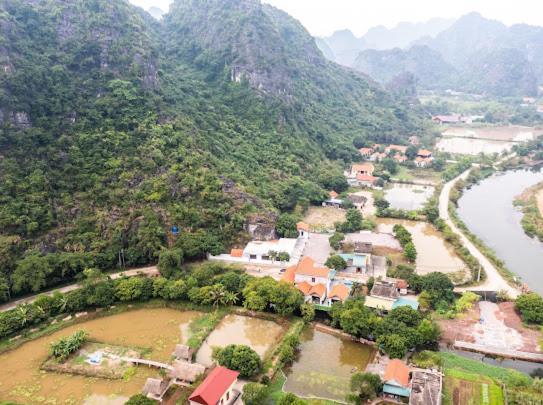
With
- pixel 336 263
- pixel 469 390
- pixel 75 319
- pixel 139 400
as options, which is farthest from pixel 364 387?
pixel 75 319

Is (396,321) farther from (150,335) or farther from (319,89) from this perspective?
(319,89)

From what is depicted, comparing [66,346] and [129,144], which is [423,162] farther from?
[66,346]

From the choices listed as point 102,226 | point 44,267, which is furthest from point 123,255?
point 44,267

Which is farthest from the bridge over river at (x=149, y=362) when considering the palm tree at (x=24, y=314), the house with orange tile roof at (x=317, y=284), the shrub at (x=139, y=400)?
the house with orange tile roof at (x=317, y=284)

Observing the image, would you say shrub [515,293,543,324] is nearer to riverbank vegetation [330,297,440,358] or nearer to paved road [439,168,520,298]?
paved road [439,168,520,298]

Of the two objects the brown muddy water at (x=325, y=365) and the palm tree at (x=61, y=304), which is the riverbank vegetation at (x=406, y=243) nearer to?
the brown muddy water at (x=325, y=365)

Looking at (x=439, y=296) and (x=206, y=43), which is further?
(x=206, y=43)
